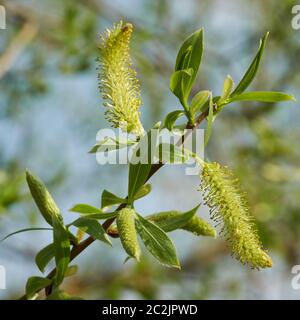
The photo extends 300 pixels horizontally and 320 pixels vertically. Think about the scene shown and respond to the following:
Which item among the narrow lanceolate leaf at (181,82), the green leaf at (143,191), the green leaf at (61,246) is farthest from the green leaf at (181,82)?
the green leaf at (61,246)

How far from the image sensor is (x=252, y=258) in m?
0.84

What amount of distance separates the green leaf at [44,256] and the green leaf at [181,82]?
28 cm

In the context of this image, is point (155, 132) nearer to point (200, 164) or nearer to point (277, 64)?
point (200, 164)

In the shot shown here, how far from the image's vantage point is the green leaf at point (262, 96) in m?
0.88

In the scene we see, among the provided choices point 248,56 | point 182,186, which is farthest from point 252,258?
point 182,186

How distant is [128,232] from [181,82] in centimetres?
21

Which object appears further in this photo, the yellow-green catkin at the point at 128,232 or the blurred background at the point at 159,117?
the blurred background at the point at 159,117

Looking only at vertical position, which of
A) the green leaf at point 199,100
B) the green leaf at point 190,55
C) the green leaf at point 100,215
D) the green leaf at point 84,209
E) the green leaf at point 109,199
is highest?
the green leaf at point 190,55

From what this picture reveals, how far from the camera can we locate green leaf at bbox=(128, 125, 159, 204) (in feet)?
2.81

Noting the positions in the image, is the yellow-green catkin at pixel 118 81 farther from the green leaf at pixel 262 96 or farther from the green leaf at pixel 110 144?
the green leaf at pixel 262 96

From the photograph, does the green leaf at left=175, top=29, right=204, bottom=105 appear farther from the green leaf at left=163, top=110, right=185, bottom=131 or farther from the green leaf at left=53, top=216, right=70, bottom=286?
the green leaf at left=53, top=216, right=70, bottom=286

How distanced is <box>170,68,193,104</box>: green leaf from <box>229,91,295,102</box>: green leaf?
2.6 inches

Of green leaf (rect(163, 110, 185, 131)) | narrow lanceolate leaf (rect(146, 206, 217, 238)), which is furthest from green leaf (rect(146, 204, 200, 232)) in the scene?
green leaf (rect(163, 110, 185, 131))
